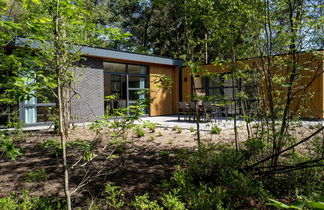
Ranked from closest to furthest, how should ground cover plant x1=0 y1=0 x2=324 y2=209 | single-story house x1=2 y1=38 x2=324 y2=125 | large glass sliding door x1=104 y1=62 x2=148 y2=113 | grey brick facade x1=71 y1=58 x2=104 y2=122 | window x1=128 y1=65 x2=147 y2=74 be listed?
ground cover plant x1=0 y1=0 x2=324 y2=209, single-story house x1=2 y1=38 x2=324 y2=125, grey brick facade x1=71 y1=58 x2=104 y2=122, large glass sliding door x1=104 y1=62 x2=148 y2=113, window x1=128 y1=65 x2=147 y2=74

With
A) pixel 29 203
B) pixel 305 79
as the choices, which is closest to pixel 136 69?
pixel 305 79

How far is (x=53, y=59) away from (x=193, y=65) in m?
2.00

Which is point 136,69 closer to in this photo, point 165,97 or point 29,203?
point 165,97

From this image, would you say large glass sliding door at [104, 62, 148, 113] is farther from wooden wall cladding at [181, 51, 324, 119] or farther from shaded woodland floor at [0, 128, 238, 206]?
shaded woodland floor at [0, 128, 238, 206]

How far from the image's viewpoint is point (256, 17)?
112 inches

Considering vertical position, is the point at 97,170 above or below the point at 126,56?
below

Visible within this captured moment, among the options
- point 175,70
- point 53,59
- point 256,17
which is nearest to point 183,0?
point 256,17

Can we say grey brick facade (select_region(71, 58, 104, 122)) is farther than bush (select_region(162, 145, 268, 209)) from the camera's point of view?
Yes

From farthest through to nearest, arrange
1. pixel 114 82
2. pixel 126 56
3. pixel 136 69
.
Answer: pixel 136 69, pixel 114 82, pixel 126 56

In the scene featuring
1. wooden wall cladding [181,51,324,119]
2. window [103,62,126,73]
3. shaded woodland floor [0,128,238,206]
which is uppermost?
window [103,62,126,73]

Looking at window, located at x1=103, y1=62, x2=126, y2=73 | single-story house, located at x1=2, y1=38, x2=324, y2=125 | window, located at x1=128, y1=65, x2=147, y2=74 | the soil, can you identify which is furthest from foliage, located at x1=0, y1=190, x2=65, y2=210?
window, located at x1=128, y1=65, x2=147, y2=74

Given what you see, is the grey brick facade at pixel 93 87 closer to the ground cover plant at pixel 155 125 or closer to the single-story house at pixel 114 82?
A: the single-story house at pixel 114 82

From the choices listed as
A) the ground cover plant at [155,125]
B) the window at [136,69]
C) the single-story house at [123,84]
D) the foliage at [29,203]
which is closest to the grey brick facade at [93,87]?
the single-story house at [123,84]

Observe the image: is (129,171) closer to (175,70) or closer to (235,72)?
(235,72)
